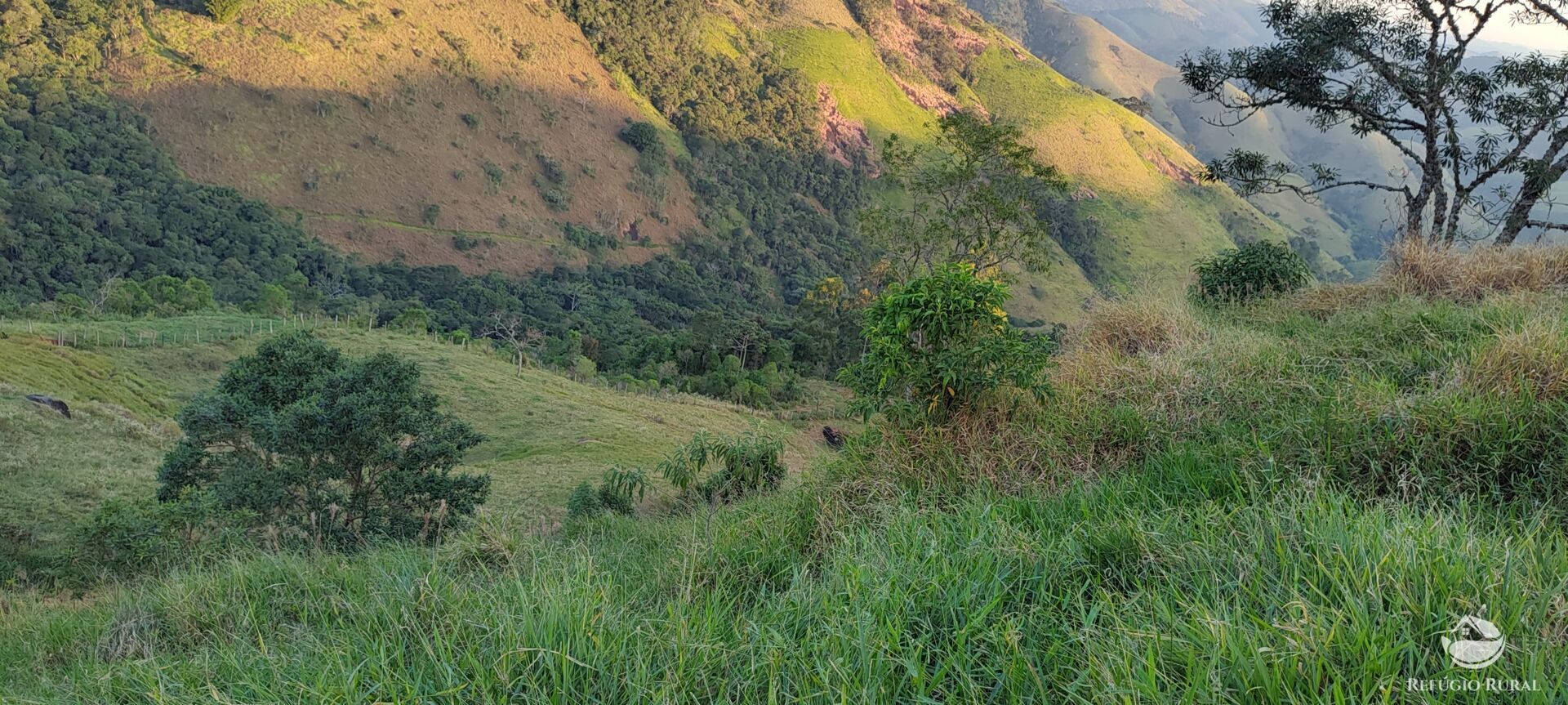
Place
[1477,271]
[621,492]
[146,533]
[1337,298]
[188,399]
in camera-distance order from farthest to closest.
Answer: [188,399]
[621,492]
[146,533]
[1337,298]
[1477,271]

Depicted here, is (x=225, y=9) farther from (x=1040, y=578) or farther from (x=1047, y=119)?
(x=1047, y=119)

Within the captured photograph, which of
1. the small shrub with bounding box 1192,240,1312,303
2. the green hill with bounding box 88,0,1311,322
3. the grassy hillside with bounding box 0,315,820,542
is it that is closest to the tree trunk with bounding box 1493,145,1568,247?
the small shrub with bounding box 1192,240,1312,303

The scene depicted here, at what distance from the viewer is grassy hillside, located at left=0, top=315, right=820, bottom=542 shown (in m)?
17.2

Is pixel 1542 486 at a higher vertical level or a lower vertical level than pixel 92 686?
higher

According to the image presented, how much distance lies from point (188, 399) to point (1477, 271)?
37352mm

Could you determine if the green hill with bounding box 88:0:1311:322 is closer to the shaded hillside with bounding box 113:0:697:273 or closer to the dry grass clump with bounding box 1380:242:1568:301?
the shaded hillside with bounding box 113:0:697:273

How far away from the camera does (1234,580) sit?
90.0 inches

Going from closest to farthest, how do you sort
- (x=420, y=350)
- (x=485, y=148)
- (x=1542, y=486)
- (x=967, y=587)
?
(x=967, y=587)
(x=1542, y=486)
(x=420, y=350)
(x=485, y=148)

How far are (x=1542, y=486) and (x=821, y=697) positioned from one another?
320cm

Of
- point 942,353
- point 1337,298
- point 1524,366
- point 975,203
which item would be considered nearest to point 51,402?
point 975,203

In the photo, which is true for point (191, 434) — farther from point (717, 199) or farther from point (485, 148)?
point (717, 199)

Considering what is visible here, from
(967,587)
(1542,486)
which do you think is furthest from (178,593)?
(1542,486)

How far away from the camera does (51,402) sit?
22.2m

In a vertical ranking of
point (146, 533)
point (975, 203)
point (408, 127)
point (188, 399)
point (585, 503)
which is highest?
point (408, 127)
